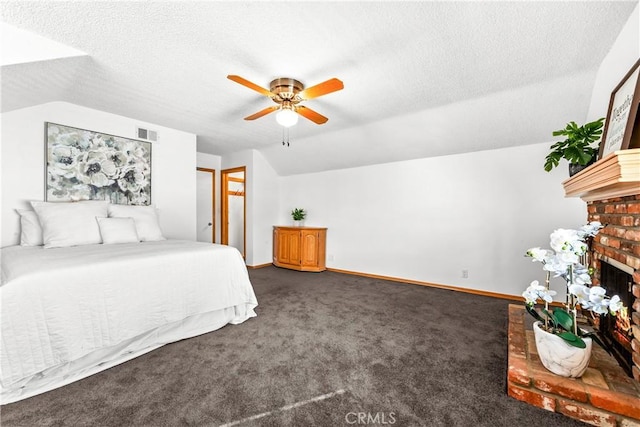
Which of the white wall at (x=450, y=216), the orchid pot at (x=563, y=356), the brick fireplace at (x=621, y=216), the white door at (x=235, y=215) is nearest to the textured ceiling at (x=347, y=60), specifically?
the white wall at (x=450, y=216)

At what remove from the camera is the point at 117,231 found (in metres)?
2.74

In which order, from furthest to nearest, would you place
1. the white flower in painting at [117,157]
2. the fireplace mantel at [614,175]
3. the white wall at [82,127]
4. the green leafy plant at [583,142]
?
1. the white flower in painting at [117,157]
2. the white wall at [82,127]
3. the green leafy plant at [583,142]
4. the fireplace mantel at [614,175]

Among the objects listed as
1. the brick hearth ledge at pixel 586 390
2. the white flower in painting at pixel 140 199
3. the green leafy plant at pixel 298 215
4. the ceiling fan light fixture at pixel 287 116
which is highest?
the ceiling fan light fixture at pixel 287 116

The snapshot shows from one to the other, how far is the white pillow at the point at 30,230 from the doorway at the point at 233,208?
9.92 ft

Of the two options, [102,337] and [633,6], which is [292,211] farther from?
[633,6]

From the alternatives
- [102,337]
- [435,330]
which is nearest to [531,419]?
[435,330]

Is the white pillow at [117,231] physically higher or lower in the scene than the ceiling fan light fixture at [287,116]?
lower

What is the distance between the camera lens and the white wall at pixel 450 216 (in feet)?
10.9

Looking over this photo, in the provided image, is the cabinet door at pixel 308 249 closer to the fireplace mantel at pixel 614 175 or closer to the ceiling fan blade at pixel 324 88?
the ceiling fan blade at pixel 324 88

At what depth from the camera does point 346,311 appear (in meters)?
2.89

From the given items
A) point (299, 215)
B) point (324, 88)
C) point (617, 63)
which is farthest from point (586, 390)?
point (299, 215)

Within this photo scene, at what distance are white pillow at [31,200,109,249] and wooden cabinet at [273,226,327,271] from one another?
2.92 metres

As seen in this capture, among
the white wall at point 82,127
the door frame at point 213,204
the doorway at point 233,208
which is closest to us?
the white wall at point 82,127

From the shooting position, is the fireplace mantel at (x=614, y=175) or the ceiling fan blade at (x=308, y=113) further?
the ceiling fan blade at (x=308, y=113)
